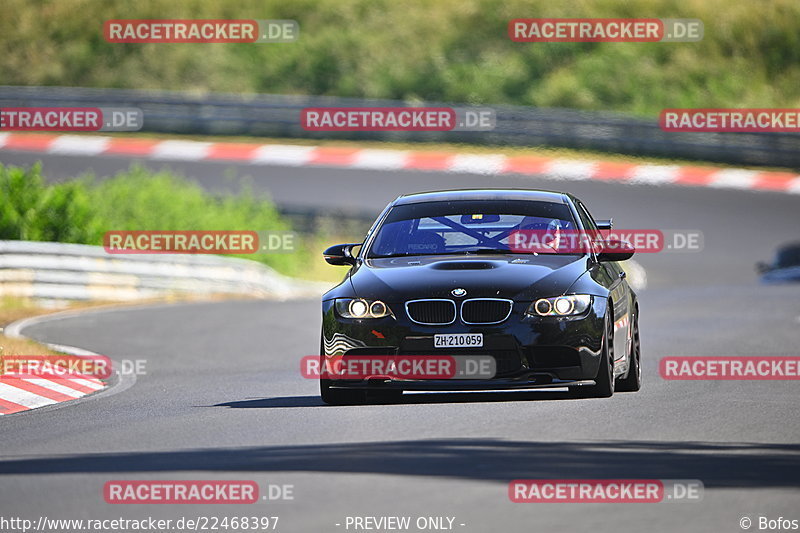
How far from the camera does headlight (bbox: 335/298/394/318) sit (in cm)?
1065

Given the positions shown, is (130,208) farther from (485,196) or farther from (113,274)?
(485,196)

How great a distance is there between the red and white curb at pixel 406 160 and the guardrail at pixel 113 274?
7613 mm

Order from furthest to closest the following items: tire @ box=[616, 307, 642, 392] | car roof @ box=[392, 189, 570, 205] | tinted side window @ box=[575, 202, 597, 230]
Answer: tinted side window @ box=[575, 202, 597, 230]
car roof @ box=[392, 189, 570, 205]
tire @ box=[616, 307, 642, 392]

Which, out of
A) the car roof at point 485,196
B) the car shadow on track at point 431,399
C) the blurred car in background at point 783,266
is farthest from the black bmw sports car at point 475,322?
the blurred car in background at point 783,266

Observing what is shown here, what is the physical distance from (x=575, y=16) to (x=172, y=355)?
35.8 metres

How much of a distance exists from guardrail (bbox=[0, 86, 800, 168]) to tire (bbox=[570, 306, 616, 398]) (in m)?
25.5

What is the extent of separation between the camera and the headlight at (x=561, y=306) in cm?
1056

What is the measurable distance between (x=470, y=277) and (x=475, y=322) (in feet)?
1.18

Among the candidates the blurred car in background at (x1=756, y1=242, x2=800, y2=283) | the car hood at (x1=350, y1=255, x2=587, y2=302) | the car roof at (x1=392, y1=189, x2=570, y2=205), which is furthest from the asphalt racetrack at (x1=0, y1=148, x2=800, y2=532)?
the blurred car in background at (x1=756, y1=242, x2=800, y2=283)

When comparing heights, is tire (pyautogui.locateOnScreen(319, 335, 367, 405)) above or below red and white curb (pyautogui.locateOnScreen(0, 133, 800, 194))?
below

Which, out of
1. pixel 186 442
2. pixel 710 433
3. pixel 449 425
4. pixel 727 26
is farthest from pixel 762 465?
pixel 727 26

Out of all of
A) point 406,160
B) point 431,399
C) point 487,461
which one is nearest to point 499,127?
point 406,160

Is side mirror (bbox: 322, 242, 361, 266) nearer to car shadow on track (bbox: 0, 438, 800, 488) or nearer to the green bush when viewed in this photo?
car shadow on track (bbox: 0, 438, 800, 488)

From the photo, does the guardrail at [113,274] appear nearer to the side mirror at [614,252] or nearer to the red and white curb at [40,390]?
the red and white curb at [40,390]
